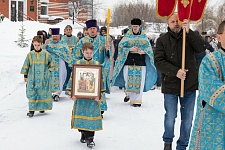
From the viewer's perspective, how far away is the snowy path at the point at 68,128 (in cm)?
634

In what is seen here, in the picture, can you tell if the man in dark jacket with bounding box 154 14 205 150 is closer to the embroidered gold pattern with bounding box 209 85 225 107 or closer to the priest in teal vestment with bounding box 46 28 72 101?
the embroidered gold pattern with bounding box 209 85 225 107

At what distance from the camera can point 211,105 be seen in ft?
11.9

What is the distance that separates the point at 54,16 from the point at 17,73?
1214 inches

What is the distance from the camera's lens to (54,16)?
152 feet

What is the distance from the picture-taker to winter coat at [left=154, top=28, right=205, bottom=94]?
5.35m

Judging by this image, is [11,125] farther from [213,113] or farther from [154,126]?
[213,113]

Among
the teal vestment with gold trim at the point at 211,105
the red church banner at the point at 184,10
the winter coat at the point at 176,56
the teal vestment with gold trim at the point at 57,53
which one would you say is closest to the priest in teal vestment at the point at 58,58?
the teal vestment with gold trim at the point at 57,53

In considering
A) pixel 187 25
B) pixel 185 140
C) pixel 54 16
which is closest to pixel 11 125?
pixel 185 140

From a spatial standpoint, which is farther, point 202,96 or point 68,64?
point 68,64

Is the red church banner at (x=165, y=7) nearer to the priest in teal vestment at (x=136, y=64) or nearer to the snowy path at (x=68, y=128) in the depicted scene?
the snowy path at (x=68, y=128)

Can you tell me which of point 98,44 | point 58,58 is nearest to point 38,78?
point 98,44

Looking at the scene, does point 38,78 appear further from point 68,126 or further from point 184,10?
point 184,10

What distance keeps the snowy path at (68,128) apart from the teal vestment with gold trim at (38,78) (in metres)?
0.26

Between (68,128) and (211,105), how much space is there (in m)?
4.16
